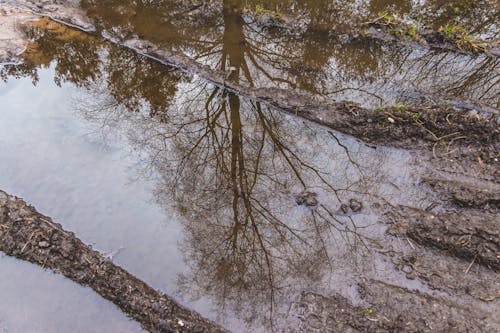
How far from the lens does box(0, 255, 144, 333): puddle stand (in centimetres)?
375

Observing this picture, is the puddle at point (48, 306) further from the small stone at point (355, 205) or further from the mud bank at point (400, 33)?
the mud bank at point (400, 33)

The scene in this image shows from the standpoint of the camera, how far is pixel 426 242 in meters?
3.99

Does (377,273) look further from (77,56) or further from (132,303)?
(77,56)

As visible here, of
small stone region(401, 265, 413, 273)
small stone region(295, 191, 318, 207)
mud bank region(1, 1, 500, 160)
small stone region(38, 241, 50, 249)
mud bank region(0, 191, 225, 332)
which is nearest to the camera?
mud bank region(0, 191, 225, 332)

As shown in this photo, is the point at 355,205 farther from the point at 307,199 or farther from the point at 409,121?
the point at 409,121

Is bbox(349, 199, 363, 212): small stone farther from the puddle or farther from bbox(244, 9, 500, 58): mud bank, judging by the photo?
bbox(244, 9, 500, 58): mud bank

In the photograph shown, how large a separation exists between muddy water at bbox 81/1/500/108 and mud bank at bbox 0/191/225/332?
3.70 m

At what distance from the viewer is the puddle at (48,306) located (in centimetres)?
375

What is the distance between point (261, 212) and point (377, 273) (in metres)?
1.56

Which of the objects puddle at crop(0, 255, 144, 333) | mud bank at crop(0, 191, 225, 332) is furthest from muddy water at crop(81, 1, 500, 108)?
puddle at crop(0, 255, 144, 333)

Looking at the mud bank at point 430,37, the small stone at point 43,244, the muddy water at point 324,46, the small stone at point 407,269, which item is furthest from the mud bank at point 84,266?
the mud bank at point 430,37

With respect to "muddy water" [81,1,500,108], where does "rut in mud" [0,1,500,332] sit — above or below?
below

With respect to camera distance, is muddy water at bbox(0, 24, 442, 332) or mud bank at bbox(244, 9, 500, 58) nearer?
muddy water at bbox(0, 24, 442, 332)

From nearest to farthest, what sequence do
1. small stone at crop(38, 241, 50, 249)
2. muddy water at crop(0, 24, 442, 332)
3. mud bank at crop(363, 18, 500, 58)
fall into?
muddy water at crop(0, 24, 442, 332), small stone at crop(38, 241, 50, 249), mud bank at crop(363, 18, 500, 58)
